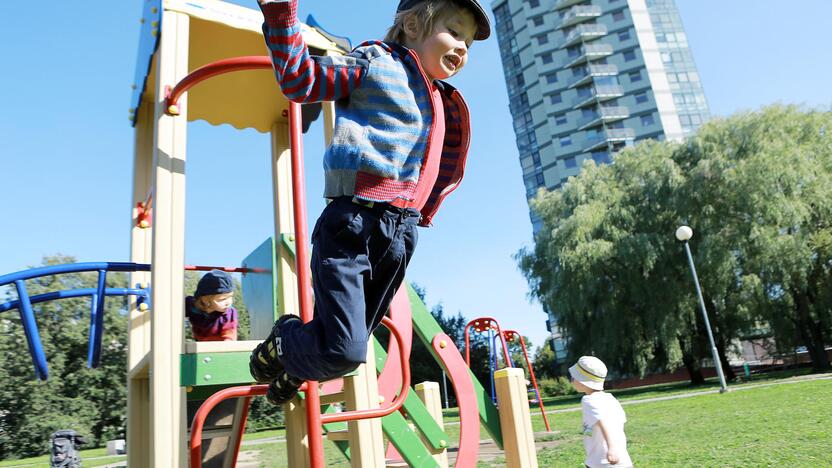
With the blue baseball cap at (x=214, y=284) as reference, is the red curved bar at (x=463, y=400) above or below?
below

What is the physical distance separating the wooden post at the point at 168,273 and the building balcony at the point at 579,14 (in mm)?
53435

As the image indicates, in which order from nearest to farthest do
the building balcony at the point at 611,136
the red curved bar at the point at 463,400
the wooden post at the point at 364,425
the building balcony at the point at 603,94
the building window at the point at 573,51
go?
the wooden post at the point at 364,425, the red curved bar at the point at 463,400, the building balcony at the point at 611,136, the building balcony at the point at 603,94, the building window at the point at 573,51

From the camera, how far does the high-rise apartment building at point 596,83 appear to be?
48.2m

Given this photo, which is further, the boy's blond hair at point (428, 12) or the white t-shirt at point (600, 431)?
the white t-shirt at point (600, 431)

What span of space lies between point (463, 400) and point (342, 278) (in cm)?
175

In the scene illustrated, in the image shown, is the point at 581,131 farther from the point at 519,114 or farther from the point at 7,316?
the point at 7,316

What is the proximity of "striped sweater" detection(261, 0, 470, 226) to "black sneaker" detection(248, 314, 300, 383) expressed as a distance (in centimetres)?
42

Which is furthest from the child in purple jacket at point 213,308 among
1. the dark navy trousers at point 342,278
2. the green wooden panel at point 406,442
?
the dark navy trousers at point 342,278

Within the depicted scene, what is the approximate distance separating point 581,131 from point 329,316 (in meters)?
50.4

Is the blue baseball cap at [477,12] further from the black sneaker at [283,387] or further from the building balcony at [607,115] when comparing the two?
the building balcony at [607,115]

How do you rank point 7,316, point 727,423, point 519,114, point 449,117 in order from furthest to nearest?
point 519,114, point 7,316, point 727,423, point 449,117

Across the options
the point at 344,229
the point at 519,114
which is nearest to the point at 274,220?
the point at 344,229

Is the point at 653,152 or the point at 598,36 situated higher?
the point at 598,36

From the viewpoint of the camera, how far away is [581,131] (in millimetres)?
49000
